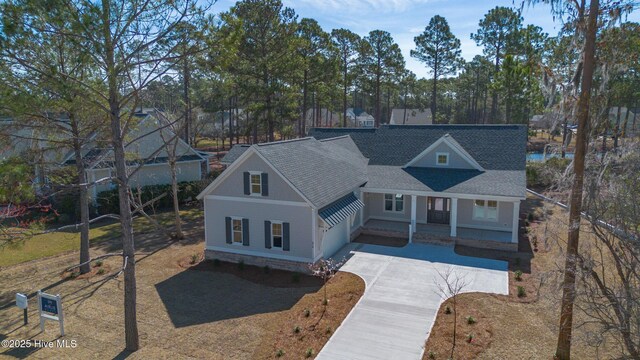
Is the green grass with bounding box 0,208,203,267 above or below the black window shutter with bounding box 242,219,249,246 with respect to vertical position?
below

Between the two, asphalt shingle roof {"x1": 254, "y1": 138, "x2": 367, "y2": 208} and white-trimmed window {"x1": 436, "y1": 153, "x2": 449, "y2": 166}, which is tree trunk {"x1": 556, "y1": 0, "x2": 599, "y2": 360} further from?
white-trimmed window {"x1": 436, "y1": 153, "x2": 449, "y2": 166}

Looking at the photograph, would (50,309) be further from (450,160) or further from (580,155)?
(450,160)

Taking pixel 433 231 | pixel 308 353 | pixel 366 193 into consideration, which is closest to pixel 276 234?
pixel 308 353

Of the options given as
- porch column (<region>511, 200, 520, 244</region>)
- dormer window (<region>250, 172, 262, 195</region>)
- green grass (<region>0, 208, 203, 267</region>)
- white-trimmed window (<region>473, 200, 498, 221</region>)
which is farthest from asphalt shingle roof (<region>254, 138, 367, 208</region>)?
green grass (<region>0, 208, 203, 267</region>)

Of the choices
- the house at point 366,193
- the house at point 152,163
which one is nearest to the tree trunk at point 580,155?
the house at point 366,193

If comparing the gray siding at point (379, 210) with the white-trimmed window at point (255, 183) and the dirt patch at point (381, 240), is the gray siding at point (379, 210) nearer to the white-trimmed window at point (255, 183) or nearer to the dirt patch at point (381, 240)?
the dirt patch at point (381, 240)

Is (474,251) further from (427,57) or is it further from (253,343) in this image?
(427,57)

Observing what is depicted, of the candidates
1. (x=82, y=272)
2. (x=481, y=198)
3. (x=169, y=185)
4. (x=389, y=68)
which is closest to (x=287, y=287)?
(x=82, y=272)
